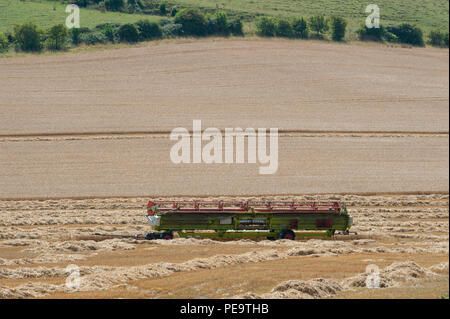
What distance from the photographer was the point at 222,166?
50312mm

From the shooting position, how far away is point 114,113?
62625 mm

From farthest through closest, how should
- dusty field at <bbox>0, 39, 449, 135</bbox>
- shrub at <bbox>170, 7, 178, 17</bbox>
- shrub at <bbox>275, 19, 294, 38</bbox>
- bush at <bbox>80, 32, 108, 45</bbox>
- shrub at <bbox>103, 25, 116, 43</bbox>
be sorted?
shrub at <bbox>275, 19, 294, 38</bbox>, shrub at <bbox>170, 7, 178, 17</bbox>, shrub at <bbox>103, 25, 116, 43</bbox>, bush at <bbox>80, 32, 108, 45</bbox>, dusty field at <bbox>0, 39, 449, 135</bbox>

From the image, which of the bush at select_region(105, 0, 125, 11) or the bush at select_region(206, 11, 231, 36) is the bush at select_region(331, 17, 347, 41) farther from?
the bush at select_region(105, 0, 125, 11)

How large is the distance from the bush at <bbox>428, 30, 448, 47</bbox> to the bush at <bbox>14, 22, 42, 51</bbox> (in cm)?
4693

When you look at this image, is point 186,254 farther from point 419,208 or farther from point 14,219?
point 419,208

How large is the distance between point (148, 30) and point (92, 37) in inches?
361

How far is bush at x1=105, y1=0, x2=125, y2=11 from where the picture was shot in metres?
73.3

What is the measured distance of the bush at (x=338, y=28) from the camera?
81287mm

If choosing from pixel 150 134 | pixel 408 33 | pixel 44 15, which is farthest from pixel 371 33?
pixel 44 15

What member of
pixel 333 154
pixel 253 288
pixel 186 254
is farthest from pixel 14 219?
pixel 333 154

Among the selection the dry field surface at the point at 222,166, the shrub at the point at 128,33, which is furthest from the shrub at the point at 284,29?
the shrub at the point at 128,33

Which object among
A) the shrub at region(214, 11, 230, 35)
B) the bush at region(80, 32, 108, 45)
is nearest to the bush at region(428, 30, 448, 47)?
the shrub at region(214, 11, 230, 35)

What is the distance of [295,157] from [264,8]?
35736mm

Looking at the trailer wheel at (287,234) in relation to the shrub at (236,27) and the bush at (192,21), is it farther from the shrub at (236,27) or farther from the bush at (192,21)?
the shrub at (236,27)
